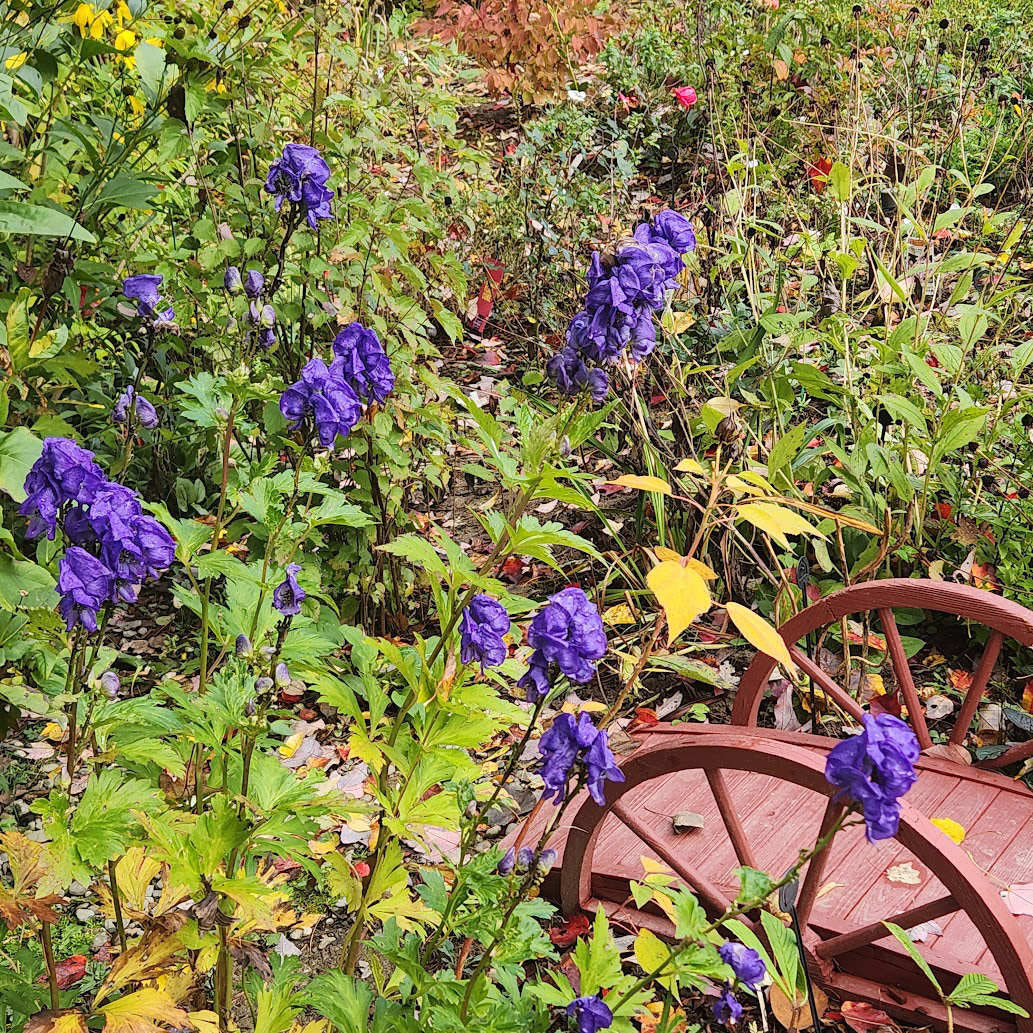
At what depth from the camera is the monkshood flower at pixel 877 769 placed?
1.13 m

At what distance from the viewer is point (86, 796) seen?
4.70 ft

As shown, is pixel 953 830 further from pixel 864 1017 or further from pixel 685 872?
pixel 685 872

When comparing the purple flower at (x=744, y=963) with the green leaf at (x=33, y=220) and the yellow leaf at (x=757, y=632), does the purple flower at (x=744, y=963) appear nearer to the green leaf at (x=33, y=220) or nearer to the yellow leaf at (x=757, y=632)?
the yellow leaf at (x=757, y=632)

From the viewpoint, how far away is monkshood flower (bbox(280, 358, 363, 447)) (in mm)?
1505

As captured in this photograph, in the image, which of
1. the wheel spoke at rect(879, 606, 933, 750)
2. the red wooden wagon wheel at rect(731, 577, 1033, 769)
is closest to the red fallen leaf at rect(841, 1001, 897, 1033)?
the red wooden wagon wheel at rect(731, 577, 1033, 769)

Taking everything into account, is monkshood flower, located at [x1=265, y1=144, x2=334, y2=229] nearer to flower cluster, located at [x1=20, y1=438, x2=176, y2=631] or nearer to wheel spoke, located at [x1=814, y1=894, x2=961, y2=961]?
flower cluster, located at [x1=20, y1=438, x2=176, y2=631]

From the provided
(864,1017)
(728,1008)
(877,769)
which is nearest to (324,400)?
(877,769)

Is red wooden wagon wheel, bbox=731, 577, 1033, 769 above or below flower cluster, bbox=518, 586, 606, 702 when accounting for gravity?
below

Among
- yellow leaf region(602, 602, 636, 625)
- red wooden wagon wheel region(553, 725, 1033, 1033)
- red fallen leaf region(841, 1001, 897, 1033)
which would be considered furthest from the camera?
yellow leaf region(602, 602, 636, 625)

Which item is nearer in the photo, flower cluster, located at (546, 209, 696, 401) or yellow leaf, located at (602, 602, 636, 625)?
flower cluster, located at (546, 209, 696, 401)

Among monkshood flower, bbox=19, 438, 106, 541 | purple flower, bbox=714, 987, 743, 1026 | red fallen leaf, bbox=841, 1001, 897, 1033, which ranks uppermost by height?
monkshood flower, bbox=19, 438, 106, 541

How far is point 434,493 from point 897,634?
6.09ft

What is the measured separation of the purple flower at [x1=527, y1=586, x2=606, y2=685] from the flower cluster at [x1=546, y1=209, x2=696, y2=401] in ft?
1.20

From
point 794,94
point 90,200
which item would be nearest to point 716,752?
point 90,200
